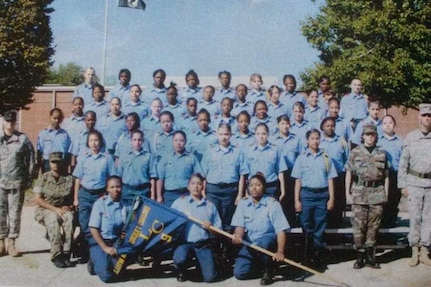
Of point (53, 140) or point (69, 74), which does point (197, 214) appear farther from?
point (69, 74)

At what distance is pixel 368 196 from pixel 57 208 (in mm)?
3570

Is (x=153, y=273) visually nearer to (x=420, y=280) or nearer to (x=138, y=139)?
(x=138, y=139)

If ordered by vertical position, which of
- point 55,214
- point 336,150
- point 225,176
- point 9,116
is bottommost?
point 55,214

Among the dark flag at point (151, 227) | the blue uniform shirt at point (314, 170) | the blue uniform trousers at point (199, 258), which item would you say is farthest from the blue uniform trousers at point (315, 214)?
the dark flag at point (151, 227)

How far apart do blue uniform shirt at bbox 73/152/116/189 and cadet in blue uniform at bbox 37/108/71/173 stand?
2.93 ft

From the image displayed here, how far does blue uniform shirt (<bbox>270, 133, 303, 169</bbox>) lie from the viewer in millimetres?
6277

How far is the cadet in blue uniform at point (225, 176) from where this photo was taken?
5852mm

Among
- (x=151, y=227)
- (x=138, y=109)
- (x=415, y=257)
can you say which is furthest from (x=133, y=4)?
(x=415, y=257)

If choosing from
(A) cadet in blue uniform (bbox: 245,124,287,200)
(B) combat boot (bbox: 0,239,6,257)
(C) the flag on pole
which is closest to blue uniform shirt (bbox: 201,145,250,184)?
(A) cadet in blue uniform (bbox: 245,124,287,200)

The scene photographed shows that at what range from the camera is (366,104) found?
733 cm

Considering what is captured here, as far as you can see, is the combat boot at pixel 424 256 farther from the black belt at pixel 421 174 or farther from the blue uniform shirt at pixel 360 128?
the blue uniform shirt at pixel 360 128

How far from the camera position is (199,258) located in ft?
16.9

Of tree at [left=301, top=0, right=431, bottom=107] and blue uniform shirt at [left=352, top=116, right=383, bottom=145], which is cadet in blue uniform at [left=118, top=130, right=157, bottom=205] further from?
tree at [left=301, top=0, right=431, bottom=107]

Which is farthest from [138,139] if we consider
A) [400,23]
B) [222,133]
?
[400,23]
